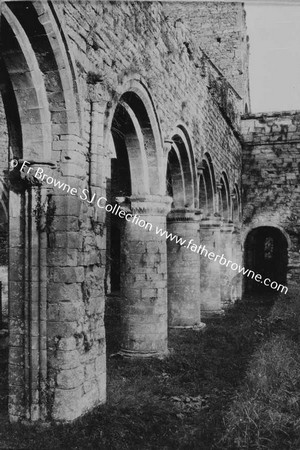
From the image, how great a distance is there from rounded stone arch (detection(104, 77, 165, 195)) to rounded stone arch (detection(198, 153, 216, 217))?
4197 mm

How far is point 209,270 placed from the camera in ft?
40.4

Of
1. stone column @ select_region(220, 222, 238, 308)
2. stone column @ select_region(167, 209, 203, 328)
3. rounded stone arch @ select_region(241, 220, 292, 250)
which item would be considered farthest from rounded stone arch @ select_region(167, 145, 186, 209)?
rounded stone arch @ select_region(241, 220, 292, 250)

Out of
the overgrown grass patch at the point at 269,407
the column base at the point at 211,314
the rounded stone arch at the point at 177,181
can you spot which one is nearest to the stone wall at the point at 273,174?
the column base at the point at 211,314

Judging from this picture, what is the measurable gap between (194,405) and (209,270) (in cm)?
675

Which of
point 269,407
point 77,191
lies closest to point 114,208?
point 77,191

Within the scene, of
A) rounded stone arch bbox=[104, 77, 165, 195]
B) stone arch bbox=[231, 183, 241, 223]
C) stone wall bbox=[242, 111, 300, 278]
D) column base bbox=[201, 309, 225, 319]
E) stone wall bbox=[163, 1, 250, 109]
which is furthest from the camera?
stone wall bbox=[163, 1, 250, 109]

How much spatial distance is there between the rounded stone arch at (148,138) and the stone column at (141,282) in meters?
0.32

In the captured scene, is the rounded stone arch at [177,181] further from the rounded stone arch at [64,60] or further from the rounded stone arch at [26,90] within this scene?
the rounded stone arch at [26,90]

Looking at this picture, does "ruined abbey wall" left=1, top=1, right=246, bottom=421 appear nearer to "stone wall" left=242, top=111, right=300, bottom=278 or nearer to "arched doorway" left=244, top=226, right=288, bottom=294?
"stone wall" left=242, top=111, right=300, bottom=278

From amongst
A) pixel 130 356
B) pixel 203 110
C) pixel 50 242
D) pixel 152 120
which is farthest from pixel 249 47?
pixel 50 242

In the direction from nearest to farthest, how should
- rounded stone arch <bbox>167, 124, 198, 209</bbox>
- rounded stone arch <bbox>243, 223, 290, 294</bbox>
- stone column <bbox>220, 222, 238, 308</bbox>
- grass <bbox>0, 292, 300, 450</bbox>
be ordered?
grass <bbox>0, 292, 300, 450</bbox>
rounded stone arch <bbox>167, 124, 198, 209</bbox>
stone column <bbox>220, 222, 238, 308</bbox>
rounded stone arch <bbox>243, 223, 290, 294</bbox>

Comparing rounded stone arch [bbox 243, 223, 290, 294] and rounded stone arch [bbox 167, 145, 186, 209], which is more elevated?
rounded stone arch [bbox 167, 145, 186, 209]

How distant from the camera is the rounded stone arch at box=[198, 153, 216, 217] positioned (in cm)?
1202

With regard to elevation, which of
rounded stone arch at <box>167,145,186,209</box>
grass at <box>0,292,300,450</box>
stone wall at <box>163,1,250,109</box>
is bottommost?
grass at <box>0,292,300,450</box>
